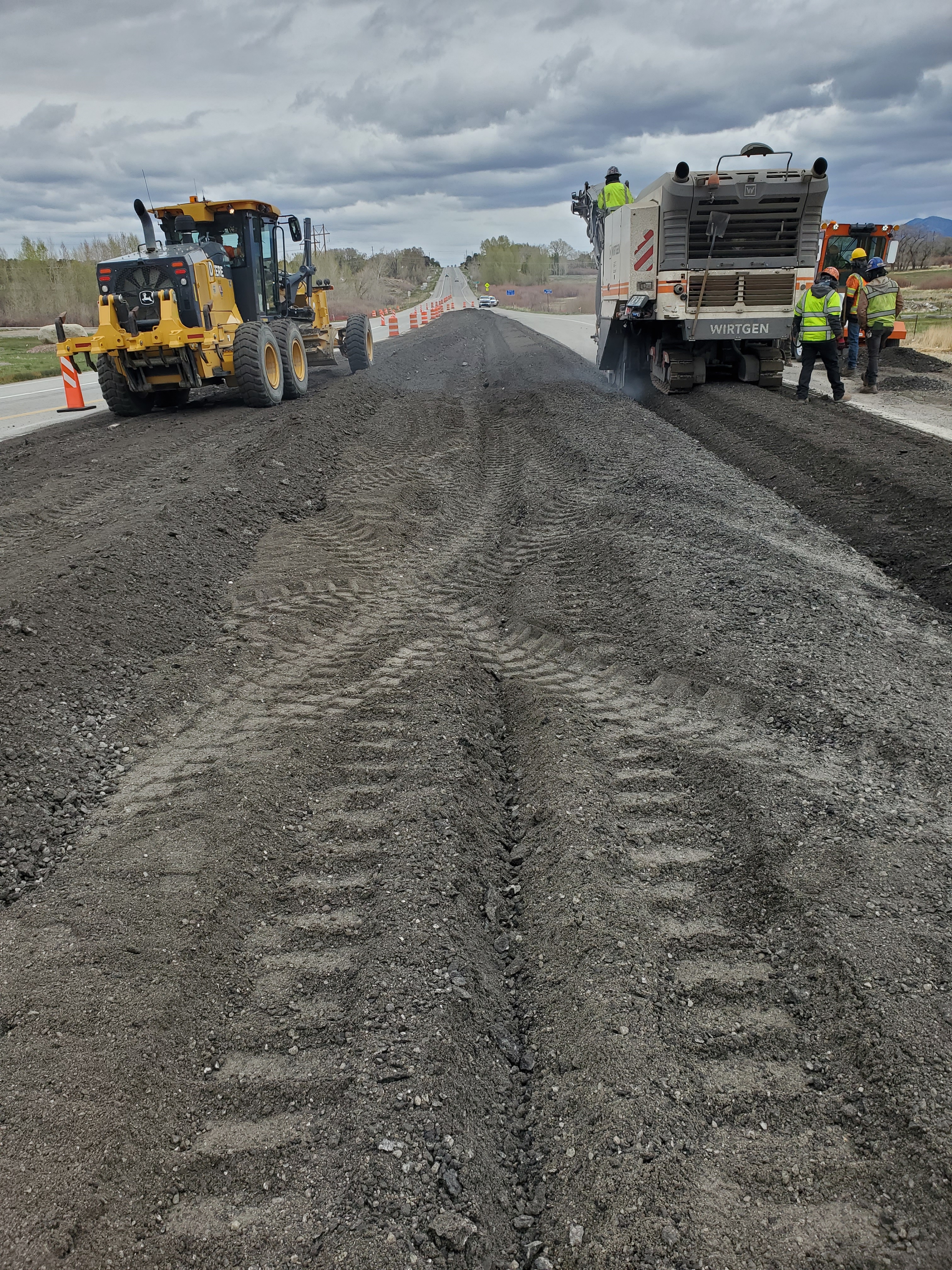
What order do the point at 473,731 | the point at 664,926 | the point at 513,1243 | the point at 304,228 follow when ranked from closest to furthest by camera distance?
the point at 513,1243, the point at 664,926, the point at 473,731, the point at 304,228

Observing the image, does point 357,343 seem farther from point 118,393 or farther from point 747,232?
point 747,232

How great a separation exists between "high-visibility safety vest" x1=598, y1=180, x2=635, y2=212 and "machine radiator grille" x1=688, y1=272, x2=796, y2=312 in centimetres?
331

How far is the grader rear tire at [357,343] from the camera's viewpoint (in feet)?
56.4

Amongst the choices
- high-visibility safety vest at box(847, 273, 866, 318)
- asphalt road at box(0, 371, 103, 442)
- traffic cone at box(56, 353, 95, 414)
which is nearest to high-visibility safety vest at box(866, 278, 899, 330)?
high-visibility safety vest at box(847, 273, 866, 318)

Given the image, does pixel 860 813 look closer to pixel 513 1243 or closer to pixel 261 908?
pixel 513 1243

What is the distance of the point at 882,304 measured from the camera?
13.3 meters

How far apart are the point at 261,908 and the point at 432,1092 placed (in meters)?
0.98

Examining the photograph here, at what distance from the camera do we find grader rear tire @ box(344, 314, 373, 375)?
1720 cm

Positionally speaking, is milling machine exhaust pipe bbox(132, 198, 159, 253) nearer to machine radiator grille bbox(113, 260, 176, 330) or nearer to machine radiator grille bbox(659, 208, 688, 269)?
machine radiator grille bbox(113, 260, 176, 330)

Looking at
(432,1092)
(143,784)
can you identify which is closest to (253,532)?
(143,784)

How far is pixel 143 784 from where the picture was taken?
3.63 m

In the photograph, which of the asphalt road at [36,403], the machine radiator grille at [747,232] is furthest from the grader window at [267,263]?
the machine radiator grille at [747,232]

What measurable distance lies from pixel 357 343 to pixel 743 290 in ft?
28.0

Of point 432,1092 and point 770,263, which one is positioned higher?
point 770,263
